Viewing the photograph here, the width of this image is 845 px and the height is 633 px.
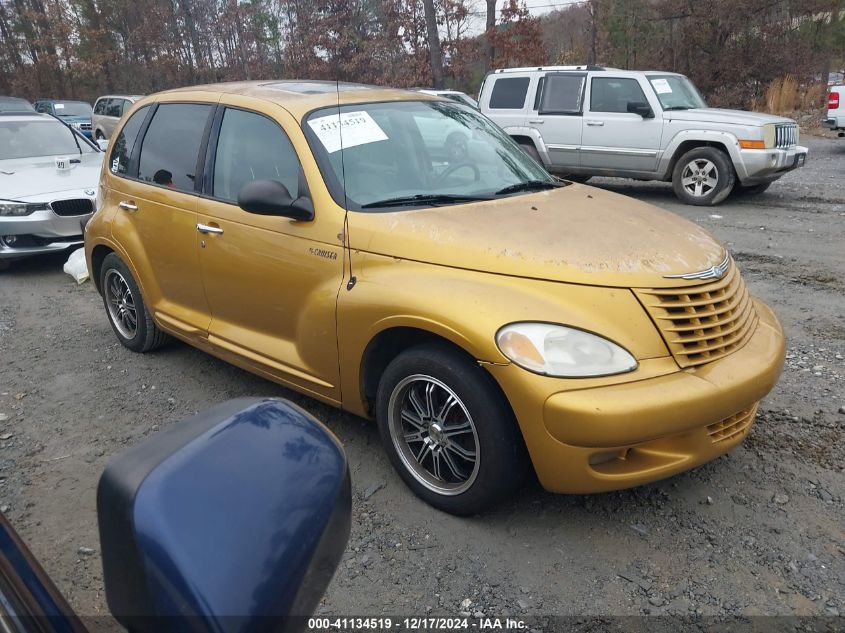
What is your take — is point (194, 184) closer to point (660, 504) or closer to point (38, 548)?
point (38, 548)

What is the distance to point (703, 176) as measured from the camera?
9.53 metres

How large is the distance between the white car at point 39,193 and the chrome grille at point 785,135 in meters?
8.73

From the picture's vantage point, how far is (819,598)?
2.47 m

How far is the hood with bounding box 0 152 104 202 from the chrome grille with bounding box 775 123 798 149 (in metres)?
8.70

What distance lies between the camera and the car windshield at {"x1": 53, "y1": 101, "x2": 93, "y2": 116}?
896 inches

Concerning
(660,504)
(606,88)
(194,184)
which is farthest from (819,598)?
(606,88)

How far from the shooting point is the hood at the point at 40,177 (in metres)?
7.38

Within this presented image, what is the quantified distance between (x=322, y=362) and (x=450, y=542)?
3.51ft

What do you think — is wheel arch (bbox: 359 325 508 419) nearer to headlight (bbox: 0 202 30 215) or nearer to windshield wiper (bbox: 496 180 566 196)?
windshield wiper (bbox: 496 180 566 196)

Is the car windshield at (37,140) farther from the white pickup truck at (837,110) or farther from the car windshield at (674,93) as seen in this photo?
the white pickup truck at (837,110)

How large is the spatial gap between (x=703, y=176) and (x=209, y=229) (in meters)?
7.86

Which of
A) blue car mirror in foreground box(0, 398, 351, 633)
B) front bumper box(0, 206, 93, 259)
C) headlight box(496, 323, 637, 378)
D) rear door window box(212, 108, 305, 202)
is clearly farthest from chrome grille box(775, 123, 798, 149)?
blue car mirror in foreground box(0, 398, 351, 633)

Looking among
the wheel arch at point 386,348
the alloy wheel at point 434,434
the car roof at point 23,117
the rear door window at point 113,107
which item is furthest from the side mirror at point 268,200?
the rear door window at point 113,107

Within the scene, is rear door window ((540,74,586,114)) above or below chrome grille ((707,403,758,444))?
above
